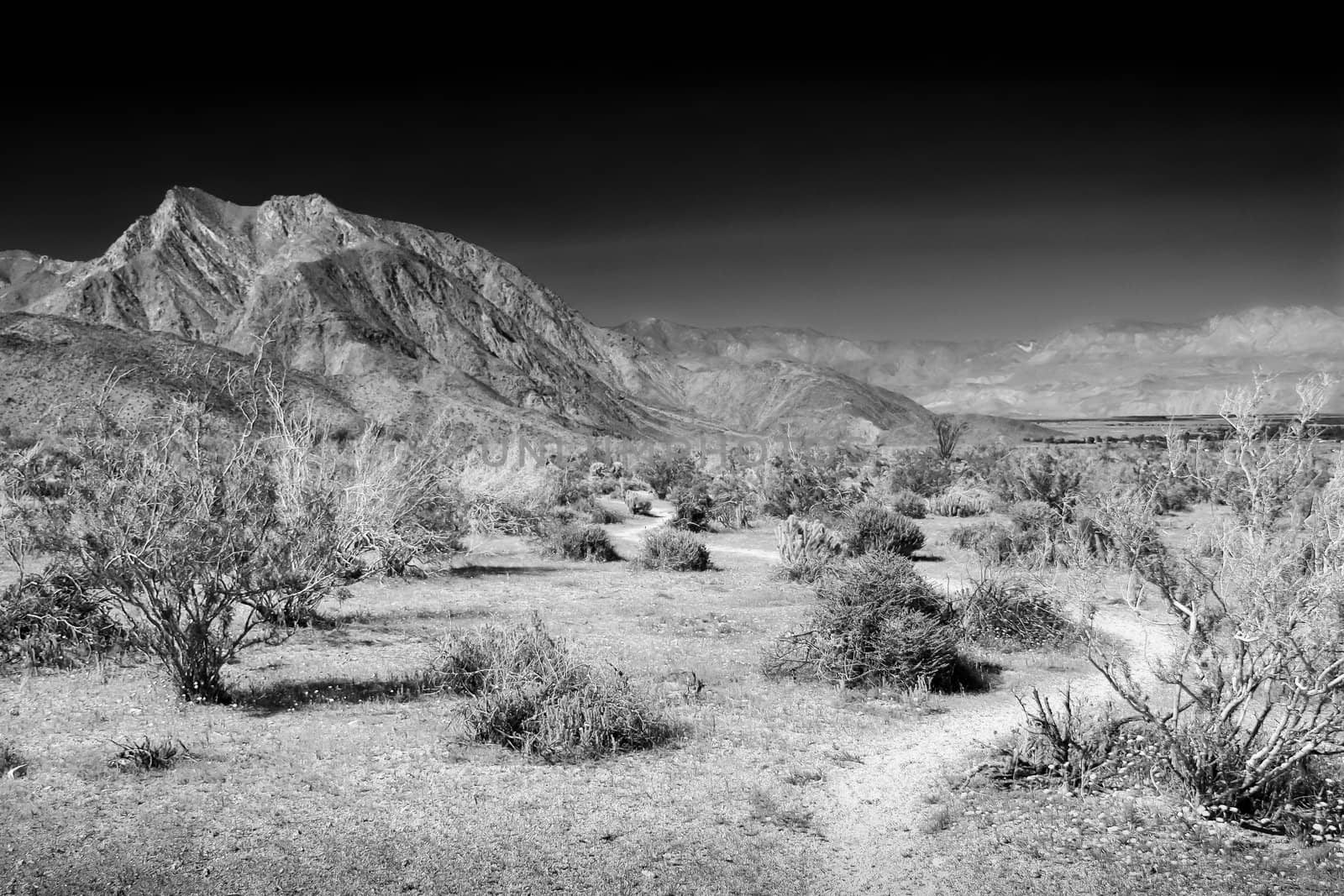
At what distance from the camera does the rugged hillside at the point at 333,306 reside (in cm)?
6919

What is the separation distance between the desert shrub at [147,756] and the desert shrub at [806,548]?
1213cm

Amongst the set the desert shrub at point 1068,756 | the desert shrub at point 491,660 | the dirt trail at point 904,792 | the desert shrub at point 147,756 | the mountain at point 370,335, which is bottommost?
the dirt trail at point 904,792

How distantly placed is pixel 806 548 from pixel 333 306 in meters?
70.4

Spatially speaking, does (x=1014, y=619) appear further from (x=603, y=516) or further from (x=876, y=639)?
(x=603, y=516)


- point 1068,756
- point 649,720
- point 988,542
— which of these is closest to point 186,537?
point 649,720

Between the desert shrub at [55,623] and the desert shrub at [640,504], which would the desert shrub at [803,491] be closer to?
the desert shrub at [640,504]

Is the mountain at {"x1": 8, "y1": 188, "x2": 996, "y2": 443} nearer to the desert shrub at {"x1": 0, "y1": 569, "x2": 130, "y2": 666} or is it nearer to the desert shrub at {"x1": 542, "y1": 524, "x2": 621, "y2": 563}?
the desert shrub at {"x1": 542, "y1": 524, "x2": 621, "y2": 563}

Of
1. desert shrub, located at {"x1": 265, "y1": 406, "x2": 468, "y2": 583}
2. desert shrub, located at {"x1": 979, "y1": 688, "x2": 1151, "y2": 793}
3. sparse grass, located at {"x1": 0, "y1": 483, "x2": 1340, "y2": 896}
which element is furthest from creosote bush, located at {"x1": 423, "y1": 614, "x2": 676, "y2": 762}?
desert shrub, located at {"x1": 265, "y1": 406, "x2": 468, "y2": 583}

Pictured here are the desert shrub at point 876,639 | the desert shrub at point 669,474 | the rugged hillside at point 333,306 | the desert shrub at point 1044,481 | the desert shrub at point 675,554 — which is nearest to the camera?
the desert shrub at point 876,639

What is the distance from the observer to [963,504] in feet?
94.3

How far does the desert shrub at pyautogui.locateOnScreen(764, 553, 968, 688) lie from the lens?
9898mm

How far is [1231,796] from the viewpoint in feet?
20.1

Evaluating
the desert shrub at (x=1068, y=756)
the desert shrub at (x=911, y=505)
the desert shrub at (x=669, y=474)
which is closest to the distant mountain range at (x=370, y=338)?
the desert shrub at (x=669, y=474)

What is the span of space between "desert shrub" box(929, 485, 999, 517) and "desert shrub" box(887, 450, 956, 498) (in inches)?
153
